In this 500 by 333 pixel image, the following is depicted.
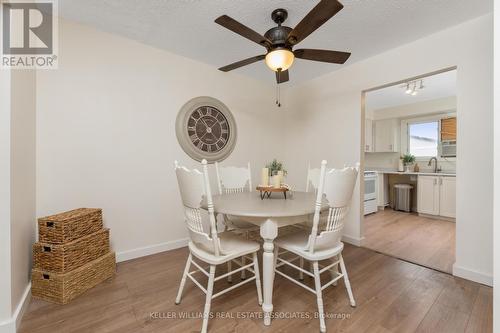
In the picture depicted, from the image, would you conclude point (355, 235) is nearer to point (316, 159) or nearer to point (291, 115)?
point (316, 159)

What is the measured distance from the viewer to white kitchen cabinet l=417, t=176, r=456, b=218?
3.97 m

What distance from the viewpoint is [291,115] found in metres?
3.82

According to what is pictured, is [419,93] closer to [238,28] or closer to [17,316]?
[238,28]

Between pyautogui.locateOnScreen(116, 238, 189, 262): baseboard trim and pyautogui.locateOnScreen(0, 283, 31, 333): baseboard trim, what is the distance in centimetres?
76

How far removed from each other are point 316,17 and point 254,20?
33.0 inches

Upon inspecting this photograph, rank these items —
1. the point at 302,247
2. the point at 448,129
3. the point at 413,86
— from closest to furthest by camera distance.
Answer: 1. the point at 302,247
2. the point at 413,86
3. the point at 448,129

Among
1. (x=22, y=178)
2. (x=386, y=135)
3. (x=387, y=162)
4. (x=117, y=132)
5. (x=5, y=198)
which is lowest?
(x=5, y=198)

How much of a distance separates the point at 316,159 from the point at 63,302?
125 inches

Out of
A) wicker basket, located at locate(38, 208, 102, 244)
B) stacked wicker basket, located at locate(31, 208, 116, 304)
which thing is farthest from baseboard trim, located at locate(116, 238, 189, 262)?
wicker basket, located at locate(38, 208, 102, 244)

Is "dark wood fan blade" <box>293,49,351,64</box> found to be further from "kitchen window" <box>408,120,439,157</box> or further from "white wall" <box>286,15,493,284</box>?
"kitchen window" <box>408,120,439,157</box>

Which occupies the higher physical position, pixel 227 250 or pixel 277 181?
pixel 277 181

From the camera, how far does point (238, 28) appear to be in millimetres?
1511

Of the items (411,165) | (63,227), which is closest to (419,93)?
(411,165)

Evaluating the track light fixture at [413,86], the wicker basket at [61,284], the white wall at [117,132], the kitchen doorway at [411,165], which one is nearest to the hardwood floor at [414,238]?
the kitchen doorway at [411,165]
